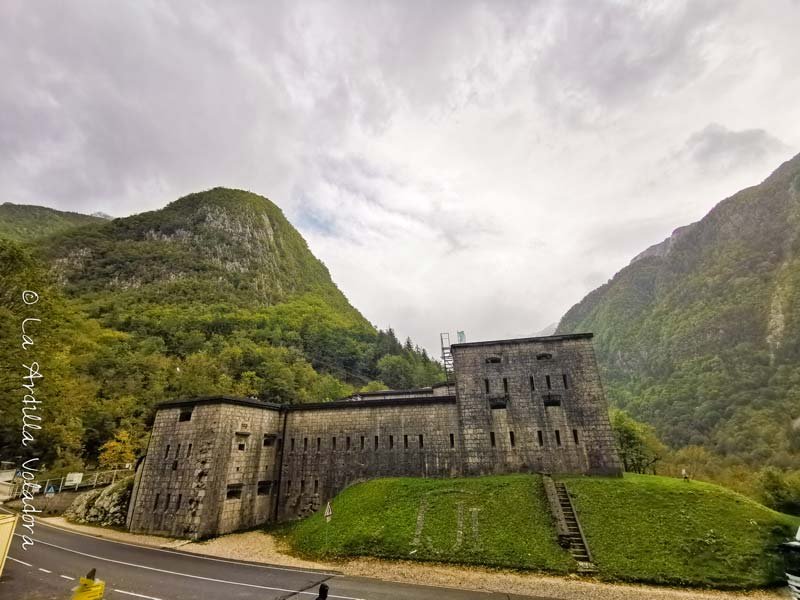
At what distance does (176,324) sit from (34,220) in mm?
107115

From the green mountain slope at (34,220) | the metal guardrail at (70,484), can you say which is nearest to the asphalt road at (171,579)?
the metal guardrail at (70,484)

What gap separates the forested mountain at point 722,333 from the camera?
72188 millimetres

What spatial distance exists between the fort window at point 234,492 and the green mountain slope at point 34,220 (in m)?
122

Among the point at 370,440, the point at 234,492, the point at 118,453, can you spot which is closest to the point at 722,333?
Answer: the point at 370,440

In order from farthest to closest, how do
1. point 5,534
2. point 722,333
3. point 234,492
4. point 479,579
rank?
point 722,333, point 234,492, point 479,579, point 5,534

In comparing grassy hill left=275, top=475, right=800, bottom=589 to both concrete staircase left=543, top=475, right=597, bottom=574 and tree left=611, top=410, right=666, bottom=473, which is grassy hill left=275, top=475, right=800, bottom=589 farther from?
tree left=611, top=410, right=666, bottom=473

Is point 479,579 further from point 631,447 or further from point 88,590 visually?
point 631,447

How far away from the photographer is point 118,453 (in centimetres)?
3878

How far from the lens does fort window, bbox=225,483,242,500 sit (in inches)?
1004

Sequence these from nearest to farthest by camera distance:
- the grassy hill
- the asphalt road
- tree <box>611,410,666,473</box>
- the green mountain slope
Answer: the asphalt road, the grassy hill, tree <box>611,410,666,473</box>, the green mountain slope

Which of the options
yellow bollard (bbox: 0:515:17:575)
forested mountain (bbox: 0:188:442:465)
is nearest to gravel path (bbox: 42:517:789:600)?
yellow bollard (bbox: 0:515:17:575)

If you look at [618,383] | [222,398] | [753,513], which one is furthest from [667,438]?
[222,398]

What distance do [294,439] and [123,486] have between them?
1282 cm

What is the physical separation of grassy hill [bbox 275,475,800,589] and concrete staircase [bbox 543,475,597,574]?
38 cm
